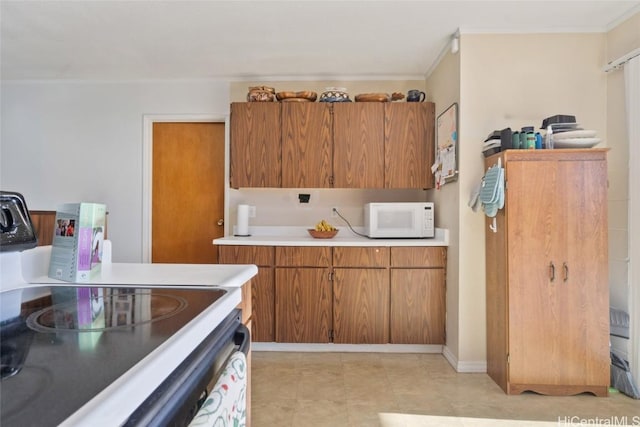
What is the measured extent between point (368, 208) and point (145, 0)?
2.18m

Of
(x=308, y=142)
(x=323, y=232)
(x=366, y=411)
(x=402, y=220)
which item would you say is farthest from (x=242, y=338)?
(x=308, y=142)

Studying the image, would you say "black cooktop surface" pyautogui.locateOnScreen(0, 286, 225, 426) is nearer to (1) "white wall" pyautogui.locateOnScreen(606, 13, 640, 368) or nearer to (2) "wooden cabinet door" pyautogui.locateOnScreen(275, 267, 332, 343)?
(2) "wooden cabinet door" pyautogui.locateOnScreen(275, 267, 332, 343)

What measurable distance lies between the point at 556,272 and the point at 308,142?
81.6 inches

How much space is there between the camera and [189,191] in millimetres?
3607

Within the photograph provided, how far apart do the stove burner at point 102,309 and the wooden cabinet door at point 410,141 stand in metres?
2.49

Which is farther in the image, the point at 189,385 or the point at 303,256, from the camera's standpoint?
the point at 303,256

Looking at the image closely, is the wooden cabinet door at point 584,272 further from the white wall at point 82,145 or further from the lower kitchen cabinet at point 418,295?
the white wall at point 82,145

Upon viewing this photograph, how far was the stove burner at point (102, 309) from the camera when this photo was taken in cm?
71

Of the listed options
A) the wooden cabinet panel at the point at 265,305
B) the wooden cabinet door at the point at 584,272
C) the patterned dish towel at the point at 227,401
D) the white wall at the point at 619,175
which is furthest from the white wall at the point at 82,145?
the white wall at the point at 619,175

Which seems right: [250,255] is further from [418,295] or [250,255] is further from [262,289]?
[418,295]

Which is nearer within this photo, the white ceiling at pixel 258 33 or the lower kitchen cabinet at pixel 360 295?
the white ceiling at pixel 258 33

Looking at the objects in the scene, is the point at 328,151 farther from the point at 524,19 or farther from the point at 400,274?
the point at 524,19

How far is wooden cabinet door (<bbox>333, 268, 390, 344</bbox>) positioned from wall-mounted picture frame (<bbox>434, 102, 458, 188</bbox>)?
902 millimetres

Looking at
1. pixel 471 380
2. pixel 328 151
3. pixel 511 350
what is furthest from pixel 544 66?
pixel 471 380
